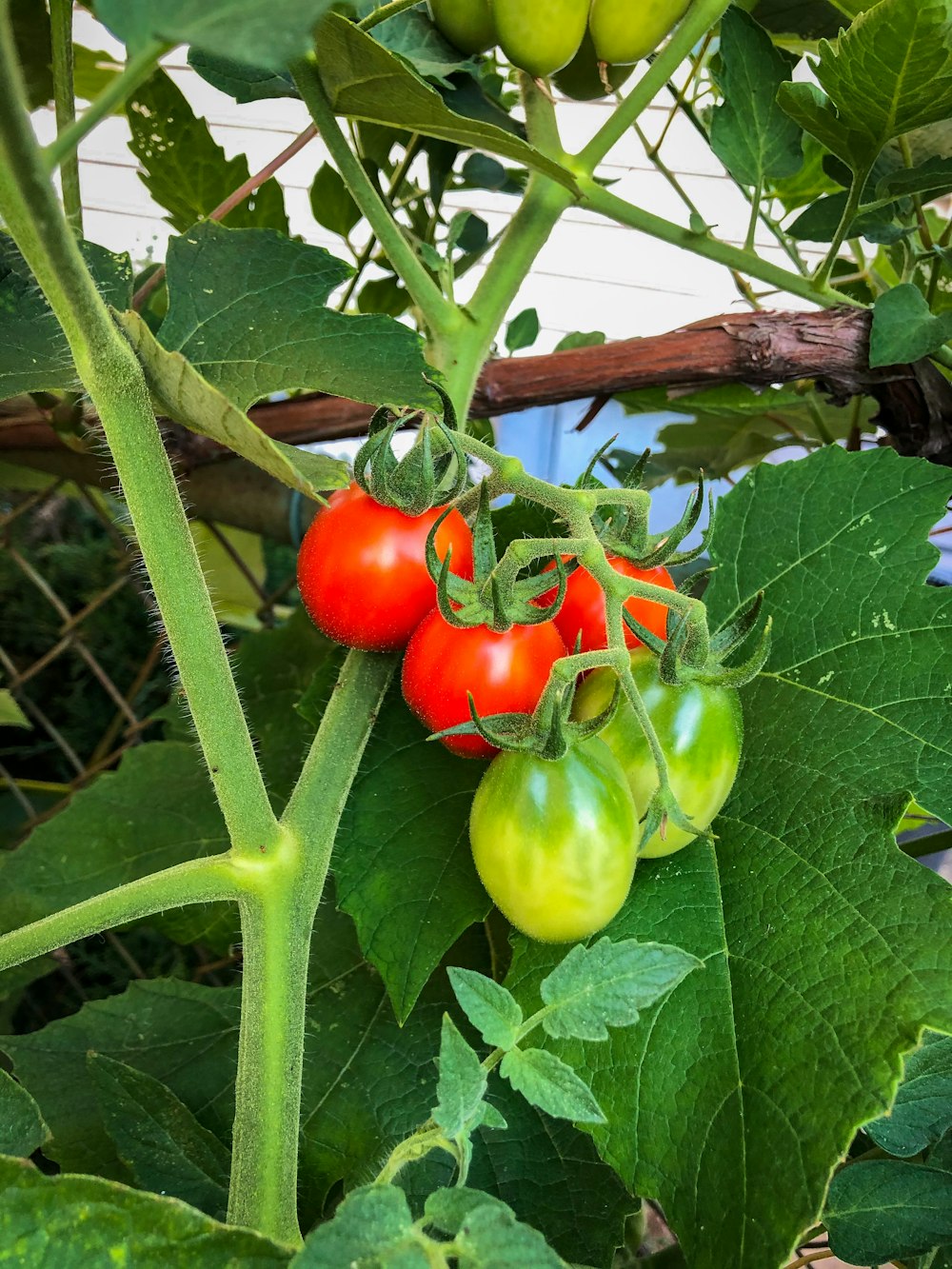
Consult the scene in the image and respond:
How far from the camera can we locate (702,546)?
38cm

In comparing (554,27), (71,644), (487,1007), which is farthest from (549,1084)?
(71,644)

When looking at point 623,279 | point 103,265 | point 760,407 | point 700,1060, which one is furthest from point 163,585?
Result: point 623,279

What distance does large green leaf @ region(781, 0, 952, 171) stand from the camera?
407 mm

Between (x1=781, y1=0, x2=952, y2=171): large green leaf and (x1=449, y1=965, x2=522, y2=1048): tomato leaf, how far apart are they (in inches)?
17.5

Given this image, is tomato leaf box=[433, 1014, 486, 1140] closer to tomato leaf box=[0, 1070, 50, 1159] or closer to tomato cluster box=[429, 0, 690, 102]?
tomato leaf box=[0, 1070, 50, 1159]

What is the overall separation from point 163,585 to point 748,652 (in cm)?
29

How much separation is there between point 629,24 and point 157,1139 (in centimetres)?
56

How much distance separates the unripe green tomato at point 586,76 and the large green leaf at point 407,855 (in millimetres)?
369

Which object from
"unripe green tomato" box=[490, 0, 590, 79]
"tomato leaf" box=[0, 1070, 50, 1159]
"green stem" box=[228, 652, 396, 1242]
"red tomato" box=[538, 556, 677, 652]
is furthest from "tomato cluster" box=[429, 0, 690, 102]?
"tomato leaf" box=[0, 1070, 50, 1159]

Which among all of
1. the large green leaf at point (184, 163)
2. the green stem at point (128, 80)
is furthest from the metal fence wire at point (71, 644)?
the green stem at point (128, 80)

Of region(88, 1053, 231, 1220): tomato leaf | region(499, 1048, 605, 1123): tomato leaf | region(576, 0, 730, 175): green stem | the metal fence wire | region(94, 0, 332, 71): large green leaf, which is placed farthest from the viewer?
the metal fence wire

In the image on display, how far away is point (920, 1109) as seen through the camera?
1.31ft

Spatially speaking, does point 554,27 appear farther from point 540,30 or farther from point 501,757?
point 501,757

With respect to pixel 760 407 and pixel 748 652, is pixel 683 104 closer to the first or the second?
pixel 760 407
